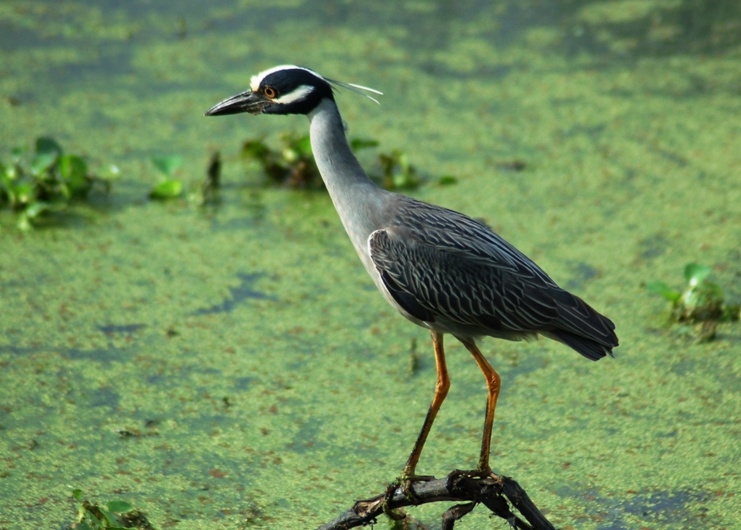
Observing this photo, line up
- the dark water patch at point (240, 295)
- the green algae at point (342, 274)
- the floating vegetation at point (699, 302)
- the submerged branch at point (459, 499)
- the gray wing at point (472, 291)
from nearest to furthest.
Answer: the submerged branch at point (459, 499) < the gray wing at point (472, 291) < the green algae at point (342, 274) < the floating vegetation at point (699, 302) < the dark water patch at point (240, 295)

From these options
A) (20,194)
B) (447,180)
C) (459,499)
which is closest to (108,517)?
(459,499)

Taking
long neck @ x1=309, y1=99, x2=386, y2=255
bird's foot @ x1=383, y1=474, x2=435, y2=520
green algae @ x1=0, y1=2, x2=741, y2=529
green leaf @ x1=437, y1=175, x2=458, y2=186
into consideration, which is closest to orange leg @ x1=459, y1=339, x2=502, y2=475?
bird's foot @ x1=383, y1=474, x2=435, y2=520

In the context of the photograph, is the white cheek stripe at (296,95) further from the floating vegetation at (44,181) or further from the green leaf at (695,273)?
the floating vegetation at (44,181)

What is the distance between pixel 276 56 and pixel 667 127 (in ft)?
6.63

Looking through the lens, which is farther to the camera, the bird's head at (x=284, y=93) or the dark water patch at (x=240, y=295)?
the dark water patch at (x=240, y=295)

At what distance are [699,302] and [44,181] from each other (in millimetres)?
2654

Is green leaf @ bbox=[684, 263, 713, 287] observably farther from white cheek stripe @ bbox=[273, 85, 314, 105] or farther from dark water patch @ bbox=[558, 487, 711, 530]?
white cheek stripe @ bbox=[273, 85, 314, 105]

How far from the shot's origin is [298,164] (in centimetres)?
464

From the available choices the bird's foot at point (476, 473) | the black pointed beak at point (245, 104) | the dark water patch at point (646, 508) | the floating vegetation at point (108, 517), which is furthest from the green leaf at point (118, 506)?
the dark water patch at point (646, 508)

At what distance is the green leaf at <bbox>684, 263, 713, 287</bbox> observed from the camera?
363 centimetres

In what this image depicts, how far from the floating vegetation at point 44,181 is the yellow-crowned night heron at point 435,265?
1685 mm

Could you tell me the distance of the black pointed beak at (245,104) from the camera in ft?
9.43

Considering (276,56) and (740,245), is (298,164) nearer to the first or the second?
(276,56)

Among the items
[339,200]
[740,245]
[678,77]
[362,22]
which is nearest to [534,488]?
[339,200]
